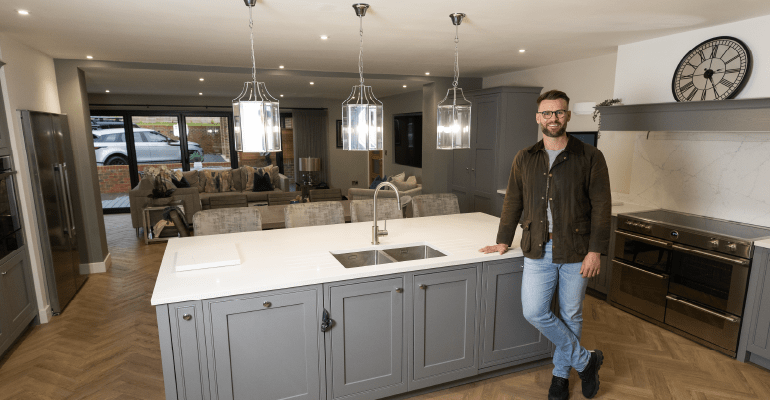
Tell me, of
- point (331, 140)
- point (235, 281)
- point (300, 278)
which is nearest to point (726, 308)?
point (300, 278)

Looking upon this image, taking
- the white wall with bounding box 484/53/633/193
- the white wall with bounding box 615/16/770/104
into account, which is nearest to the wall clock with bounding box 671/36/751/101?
the white wall with bounding box 615/16/770/104

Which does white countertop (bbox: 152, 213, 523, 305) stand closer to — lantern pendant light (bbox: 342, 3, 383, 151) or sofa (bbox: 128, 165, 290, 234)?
lantern pendant light (bbox: 342, 3, 383, 151)

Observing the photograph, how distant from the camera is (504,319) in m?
2.59

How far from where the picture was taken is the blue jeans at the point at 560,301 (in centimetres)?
235

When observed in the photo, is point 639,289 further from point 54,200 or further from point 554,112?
point 54,200

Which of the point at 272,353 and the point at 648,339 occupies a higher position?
the point at 272,353

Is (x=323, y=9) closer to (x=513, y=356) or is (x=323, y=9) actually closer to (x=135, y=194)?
(x=513, y=356)

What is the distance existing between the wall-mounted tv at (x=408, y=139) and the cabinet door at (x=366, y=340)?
6050 millimetres

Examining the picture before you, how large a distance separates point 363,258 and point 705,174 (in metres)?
3.00

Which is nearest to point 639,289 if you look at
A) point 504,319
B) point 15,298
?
point 504,319

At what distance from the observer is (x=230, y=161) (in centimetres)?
974

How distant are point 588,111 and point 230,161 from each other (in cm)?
790

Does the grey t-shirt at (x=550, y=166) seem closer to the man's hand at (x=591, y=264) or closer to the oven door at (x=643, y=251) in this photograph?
the man's hand at (x=591, y=264)

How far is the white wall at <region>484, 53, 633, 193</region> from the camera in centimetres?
429
